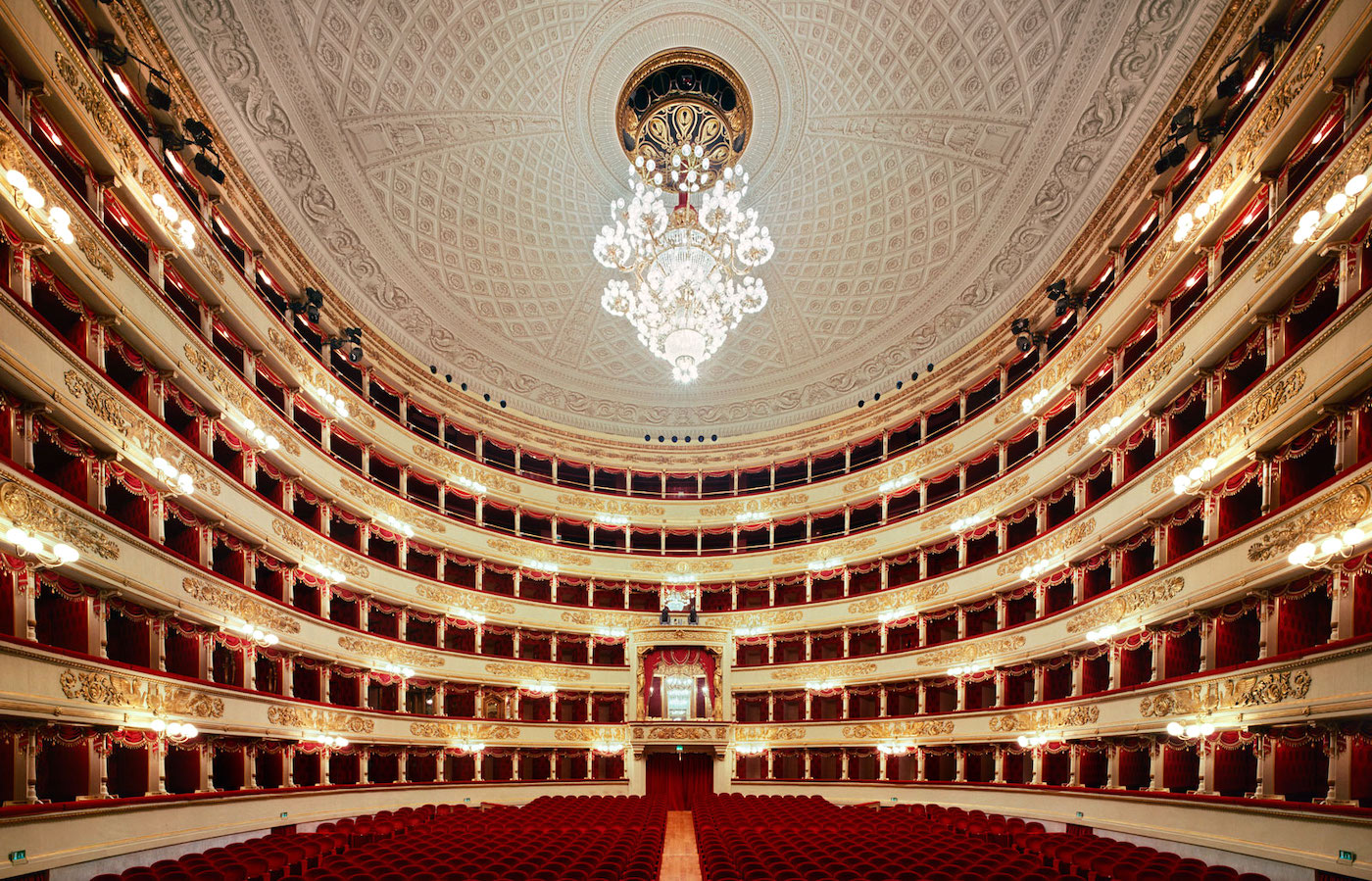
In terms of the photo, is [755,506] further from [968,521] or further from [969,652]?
[969,652]

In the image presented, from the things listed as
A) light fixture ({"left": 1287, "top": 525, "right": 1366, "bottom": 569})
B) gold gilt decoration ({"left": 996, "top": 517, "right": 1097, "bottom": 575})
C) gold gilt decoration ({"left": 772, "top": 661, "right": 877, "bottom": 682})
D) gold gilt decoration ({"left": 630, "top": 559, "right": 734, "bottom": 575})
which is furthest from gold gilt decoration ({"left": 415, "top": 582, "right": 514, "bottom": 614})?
light fixture ({"left": 1287, "top": 525, "right": 1366, "bottom": 569})

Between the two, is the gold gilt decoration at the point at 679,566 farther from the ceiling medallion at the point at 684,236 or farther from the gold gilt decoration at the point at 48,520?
the gold gilt decoration at the point at 48,520

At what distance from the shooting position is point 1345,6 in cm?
1021

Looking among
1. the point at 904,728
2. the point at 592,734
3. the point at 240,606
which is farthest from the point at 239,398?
the point at 904,728

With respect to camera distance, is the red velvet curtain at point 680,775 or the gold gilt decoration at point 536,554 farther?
the gold gilt decoration at point 536,554

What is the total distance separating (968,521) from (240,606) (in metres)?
18.6

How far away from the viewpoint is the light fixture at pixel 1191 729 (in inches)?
501

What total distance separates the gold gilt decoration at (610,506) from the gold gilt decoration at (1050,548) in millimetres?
13190

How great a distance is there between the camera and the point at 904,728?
24.2m

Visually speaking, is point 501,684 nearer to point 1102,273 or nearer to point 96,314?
point 96,314

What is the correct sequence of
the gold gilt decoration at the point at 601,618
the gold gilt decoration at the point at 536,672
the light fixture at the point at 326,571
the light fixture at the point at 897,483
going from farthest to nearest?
the gold gilt decoration at the point at 601,618 → the gold gilt decoration at the point at 536,672 → the light fixture at the point at 897,483 → the light fixture at the point at 326,571

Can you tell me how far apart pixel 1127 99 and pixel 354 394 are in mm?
20549

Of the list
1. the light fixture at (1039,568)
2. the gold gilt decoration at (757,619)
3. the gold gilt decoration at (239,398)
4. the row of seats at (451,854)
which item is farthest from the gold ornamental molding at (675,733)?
the gold gilt decoration at (239,398)

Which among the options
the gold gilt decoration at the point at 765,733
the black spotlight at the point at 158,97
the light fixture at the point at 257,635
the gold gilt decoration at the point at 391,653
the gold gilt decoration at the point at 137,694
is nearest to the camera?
the gold gilt decoration at the point at 137,694
